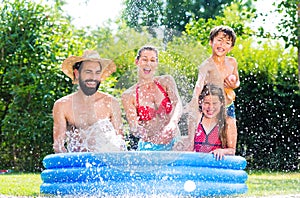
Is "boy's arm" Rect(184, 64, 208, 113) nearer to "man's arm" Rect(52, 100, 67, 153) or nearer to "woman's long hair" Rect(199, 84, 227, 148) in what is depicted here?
"woman's long hair" Rect(199, 84, 227, 148)

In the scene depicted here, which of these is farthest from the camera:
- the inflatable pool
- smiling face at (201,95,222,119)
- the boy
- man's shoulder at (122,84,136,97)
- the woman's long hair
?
the boy

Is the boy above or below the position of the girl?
above

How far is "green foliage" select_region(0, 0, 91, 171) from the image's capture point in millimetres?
8992

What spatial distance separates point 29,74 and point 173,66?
4901 mm

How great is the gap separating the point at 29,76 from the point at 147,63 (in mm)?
4952

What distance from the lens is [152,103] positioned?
4.53m

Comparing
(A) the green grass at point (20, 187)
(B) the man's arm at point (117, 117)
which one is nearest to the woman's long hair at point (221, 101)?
(B) the man's arm at point (117, 117)

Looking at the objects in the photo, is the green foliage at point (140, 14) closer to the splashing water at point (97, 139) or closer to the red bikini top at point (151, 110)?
the red bikini top at point (151, 110)

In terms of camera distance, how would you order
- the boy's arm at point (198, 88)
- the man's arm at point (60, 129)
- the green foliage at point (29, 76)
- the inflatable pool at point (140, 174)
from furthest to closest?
the green foliage at point (29, 76)
the man's arm at point (60, 129)
the boy's arm at point (198, 88)
the inflatable pool at point (140, 174)

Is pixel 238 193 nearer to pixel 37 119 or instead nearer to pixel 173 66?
pixel 173 66

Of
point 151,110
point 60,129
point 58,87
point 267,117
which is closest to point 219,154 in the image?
point 151,110

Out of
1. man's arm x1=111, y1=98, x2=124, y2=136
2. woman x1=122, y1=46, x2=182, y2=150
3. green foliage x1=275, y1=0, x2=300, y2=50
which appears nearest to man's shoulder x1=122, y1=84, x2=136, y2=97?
woman x1=122, y1=46, x2=182, y2=150

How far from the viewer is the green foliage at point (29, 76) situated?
8992mm

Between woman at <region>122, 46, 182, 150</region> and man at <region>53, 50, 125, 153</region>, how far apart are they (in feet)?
1.09
